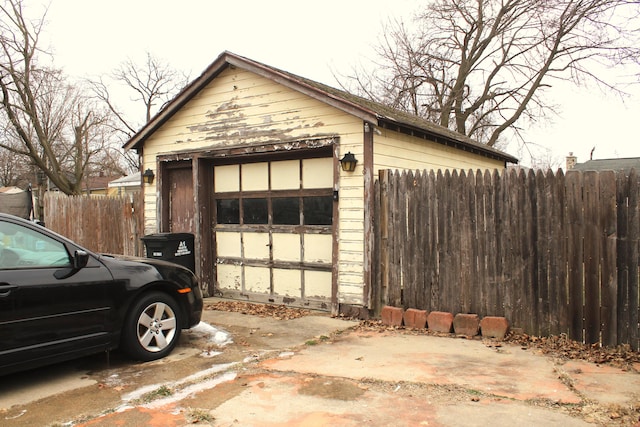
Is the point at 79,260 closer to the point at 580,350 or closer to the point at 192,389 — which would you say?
the point at 192,389

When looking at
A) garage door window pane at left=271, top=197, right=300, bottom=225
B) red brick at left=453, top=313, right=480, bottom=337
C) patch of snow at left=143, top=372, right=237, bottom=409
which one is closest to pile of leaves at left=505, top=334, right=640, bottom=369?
red brick at left=453, top=313, right=480, bottom=337

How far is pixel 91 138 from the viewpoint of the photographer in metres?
36.3

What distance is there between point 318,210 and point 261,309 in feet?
6.00

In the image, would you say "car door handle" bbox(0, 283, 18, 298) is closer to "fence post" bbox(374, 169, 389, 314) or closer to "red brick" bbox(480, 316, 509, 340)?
"fence post" bbox(374, 169, 389, 314)

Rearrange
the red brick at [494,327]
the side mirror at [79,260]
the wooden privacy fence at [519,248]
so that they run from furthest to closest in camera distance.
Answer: the red brick at [494,327]
the wooden privacy fence at [519,248]
the side mirror at [79,260]

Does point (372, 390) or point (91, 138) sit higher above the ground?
point (91, 138)

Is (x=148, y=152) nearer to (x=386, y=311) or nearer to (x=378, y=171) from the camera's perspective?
(x=378, y=171)

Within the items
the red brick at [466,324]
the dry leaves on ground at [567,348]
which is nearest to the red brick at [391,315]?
the dry leaves on ground at [567,348]

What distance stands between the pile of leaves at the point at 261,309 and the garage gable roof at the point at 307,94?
121 inches

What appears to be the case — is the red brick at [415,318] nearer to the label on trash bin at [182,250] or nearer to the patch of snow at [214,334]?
the patch of snow at [214,334]

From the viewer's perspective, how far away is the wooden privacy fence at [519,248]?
521 cm

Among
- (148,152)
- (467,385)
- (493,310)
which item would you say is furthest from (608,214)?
(148,152)

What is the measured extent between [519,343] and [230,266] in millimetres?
5058

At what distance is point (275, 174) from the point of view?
319 inches
